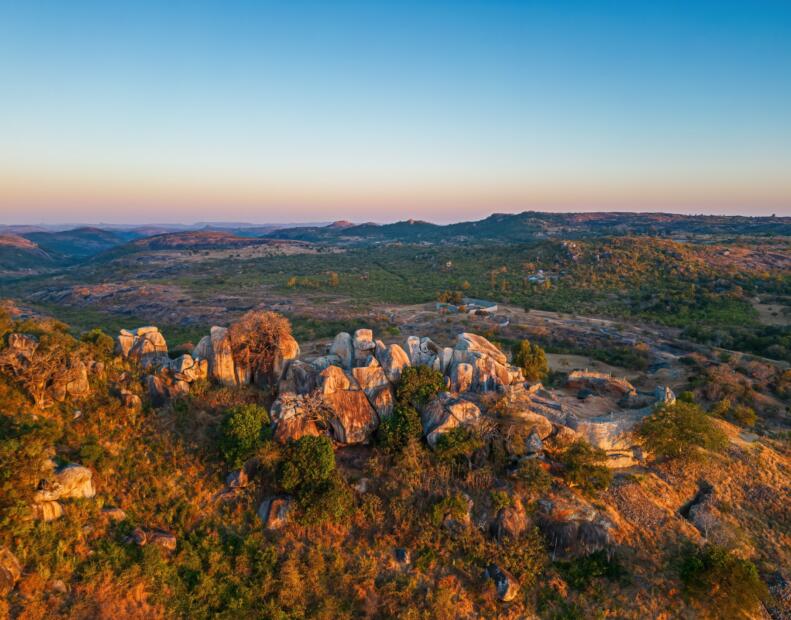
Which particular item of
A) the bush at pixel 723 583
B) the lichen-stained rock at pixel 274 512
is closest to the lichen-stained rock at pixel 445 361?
the lichen-stained rock at pixel 274 512

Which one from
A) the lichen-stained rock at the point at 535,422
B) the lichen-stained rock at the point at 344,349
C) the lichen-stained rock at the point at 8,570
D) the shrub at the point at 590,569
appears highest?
the lichen-stained rock at the point at 344,349

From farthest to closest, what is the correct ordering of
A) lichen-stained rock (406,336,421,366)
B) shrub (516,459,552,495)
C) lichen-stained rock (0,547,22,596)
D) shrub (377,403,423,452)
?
lichen-stained rock (406,336,421,366)
shrub (377,403,423,452)
shrub (516,459,552,495)
lichen-stained rock (0,547,22,596)

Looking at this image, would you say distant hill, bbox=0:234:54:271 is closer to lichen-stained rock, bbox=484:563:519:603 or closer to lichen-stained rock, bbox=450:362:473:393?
lichen-stained rock, bbox=450:362:473:393

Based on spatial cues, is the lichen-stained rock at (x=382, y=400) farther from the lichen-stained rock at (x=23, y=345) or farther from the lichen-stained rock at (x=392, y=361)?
the lichen-stained rock at (x=23, y=345)

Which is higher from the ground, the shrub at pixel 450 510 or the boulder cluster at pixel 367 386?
the boulder cluster at pixel 367 386

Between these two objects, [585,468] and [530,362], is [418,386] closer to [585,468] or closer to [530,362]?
[585,468]

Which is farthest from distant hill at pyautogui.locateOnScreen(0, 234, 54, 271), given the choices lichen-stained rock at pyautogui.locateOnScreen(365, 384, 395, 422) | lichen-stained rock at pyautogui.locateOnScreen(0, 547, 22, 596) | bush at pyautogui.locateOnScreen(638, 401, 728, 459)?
bush at pyautogui.locateOnScreen(638, 401, 728, 459)
